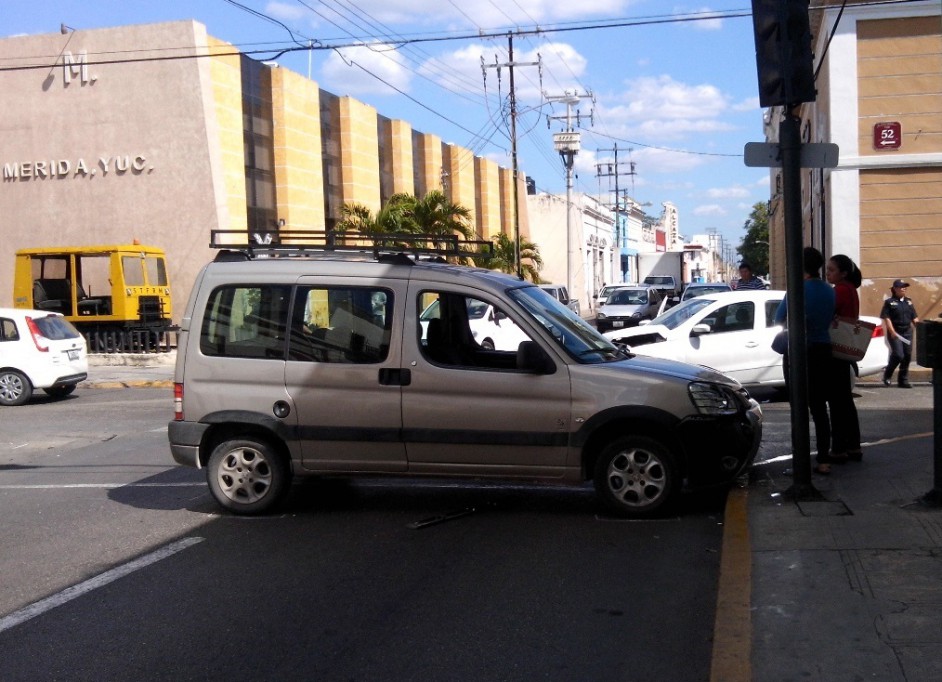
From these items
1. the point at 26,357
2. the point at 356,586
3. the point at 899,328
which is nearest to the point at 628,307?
the point at 899,328

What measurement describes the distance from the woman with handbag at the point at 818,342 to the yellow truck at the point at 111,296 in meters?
19.9

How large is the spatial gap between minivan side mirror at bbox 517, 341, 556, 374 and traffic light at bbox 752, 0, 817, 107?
2428mm

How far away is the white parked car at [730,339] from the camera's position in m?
14.0

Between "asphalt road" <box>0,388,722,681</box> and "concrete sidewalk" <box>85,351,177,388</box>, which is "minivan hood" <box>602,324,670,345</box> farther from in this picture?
"concrete sidewalk" <box>85,351,177,388</box>

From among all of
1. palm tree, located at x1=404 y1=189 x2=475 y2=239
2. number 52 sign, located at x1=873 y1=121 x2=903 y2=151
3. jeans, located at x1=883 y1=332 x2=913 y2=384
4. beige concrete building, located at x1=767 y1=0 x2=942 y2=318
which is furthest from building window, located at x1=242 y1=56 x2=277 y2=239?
jeans, located at x1=883 y1=332 x2=913 y2=384

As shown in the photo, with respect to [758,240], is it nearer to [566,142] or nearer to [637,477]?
[566,142]

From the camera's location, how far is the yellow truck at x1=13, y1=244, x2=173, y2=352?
2552 cm

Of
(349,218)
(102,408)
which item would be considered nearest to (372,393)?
(102,408)

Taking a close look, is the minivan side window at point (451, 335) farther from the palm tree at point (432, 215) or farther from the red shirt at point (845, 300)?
the palm tree at point (432, 215)

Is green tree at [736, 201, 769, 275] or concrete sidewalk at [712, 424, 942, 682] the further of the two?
green tree at [736, 201, 769, 275]

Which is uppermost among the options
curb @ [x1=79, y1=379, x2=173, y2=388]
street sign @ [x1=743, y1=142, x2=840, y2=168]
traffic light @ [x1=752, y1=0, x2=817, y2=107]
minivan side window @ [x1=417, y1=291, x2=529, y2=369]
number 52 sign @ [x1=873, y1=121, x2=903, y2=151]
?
number 52 sign @ [x1=873, y1=121, x2=903, y2=151]

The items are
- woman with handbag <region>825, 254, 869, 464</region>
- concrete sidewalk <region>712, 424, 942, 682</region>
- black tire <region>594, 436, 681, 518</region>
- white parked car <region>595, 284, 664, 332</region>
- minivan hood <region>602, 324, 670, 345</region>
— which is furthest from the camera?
white parked car <region>595, 284, 664, 332</region>

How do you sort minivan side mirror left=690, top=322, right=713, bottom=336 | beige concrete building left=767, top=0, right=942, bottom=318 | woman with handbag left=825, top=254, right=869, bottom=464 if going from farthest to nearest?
beige concrete building left=767, top=0, right=942, bottom=318
minivan side mirror left=690, top=322, right=713, bottom=336
woman with handbag left=825, top=254, right=869, bottom=464

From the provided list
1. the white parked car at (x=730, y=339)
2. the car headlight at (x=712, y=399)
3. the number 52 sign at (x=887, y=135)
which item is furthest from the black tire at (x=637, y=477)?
the number 52 sign at (x=887, y=135)
